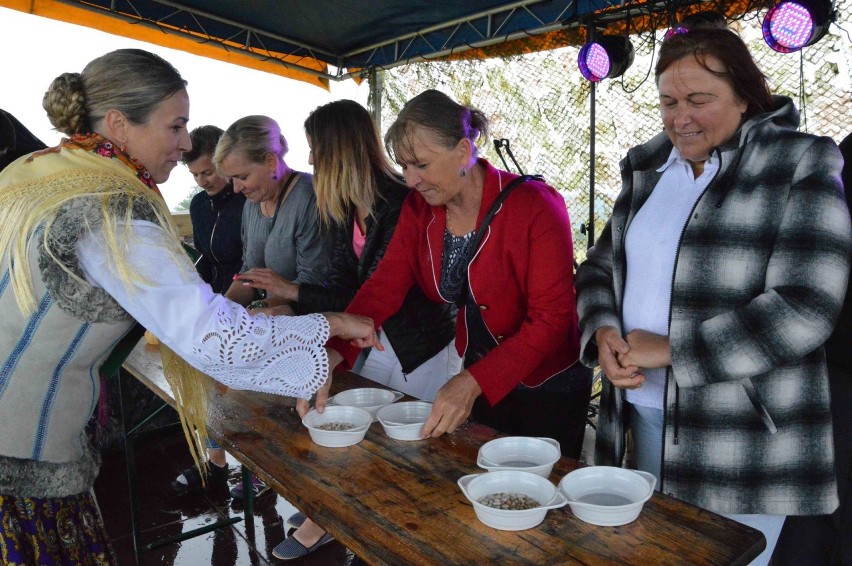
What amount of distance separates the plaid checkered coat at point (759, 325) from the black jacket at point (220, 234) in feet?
8.30

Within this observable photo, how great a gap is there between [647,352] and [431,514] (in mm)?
626

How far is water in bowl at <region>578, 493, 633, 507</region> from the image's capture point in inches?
48.1

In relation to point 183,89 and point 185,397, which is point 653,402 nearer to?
point 185,397

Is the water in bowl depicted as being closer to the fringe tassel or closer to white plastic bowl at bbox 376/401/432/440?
white plastic bowl at bbox 376/401/432/440

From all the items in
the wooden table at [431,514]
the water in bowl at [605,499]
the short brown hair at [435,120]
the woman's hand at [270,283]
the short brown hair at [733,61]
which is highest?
the short brown hair at [733,61]

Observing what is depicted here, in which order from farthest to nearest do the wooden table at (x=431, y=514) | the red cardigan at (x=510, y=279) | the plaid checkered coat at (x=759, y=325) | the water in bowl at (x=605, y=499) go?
the red cardigan at (x=510, y=279) → the plaid checkered coat at (x=759, y=325) → the water in bowl at (x=605, y=499) → the wooden table at (x=431, y=514)

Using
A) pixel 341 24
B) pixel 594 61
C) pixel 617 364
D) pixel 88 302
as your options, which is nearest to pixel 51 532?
pixel 88 302

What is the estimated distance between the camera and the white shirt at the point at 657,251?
60.6 inches

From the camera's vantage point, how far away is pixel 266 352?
146cm

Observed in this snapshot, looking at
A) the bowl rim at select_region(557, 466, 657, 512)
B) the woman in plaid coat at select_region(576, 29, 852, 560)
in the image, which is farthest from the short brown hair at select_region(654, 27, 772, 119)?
the bowl rim at select_region(557, 466, 657, 512)

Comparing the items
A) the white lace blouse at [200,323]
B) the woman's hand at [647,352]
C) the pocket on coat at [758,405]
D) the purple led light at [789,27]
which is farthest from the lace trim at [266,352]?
the purple led light at [789,27]

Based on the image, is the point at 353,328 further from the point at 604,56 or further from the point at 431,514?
the point at 604,56

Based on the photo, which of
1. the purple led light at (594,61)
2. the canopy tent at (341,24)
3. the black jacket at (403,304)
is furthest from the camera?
the canopy tent at (341,24)

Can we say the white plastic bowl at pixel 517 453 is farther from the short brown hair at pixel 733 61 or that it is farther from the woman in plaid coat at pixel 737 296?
the short brown hair at pixel 733 61
